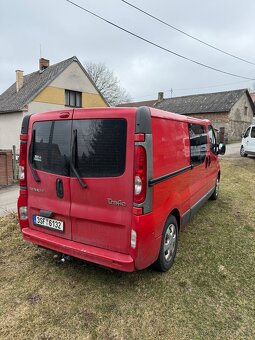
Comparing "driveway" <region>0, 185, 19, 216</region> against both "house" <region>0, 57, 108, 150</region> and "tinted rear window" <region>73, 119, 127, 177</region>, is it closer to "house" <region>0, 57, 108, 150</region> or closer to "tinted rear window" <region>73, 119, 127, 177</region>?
"tinted rear window" <region>73, 119, 127, 177</region>

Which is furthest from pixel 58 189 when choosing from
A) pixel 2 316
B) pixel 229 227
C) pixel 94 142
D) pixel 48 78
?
pixel 48 78

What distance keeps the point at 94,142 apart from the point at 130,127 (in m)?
0.46

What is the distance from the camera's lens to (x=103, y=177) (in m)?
3.07

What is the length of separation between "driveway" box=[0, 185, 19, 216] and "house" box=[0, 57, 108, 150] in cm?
1256

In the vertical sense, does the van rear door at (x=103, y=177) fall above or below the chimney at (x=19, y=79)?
below

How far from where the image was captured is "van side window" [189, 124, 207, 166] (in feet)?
15.0

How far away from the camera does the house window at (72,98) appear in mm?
23781

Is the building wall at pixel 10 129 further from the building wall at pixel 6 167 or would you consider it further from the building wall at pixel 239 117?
the building wall at pixel 239 117

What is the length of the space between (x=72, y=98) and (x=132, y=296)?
75.2ft

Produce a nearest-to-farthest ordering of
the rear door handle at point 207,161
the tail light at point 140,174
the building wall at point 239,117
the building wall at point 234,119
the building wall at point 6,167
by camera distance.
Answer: the tail light at point 140,174 → the rear door handle at point 207,161 → the building wall at point 6,167 → the building wall at point 234,119 → the building wall at point 239,117

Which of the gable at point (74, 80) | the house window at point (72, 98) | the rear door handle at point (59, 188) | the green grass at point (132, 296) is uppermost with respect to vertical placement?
the gable at point (74, 80)

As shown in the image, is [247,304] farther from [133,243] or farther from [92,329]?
[92,329]

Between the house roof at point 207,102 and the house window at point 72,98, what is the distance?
17.4 metres

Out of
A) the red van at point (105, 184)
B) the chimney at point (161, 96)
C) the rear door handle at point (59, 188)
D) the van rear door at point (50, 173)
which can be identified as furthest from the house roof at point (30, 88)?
the chimney at point (161, 96)
